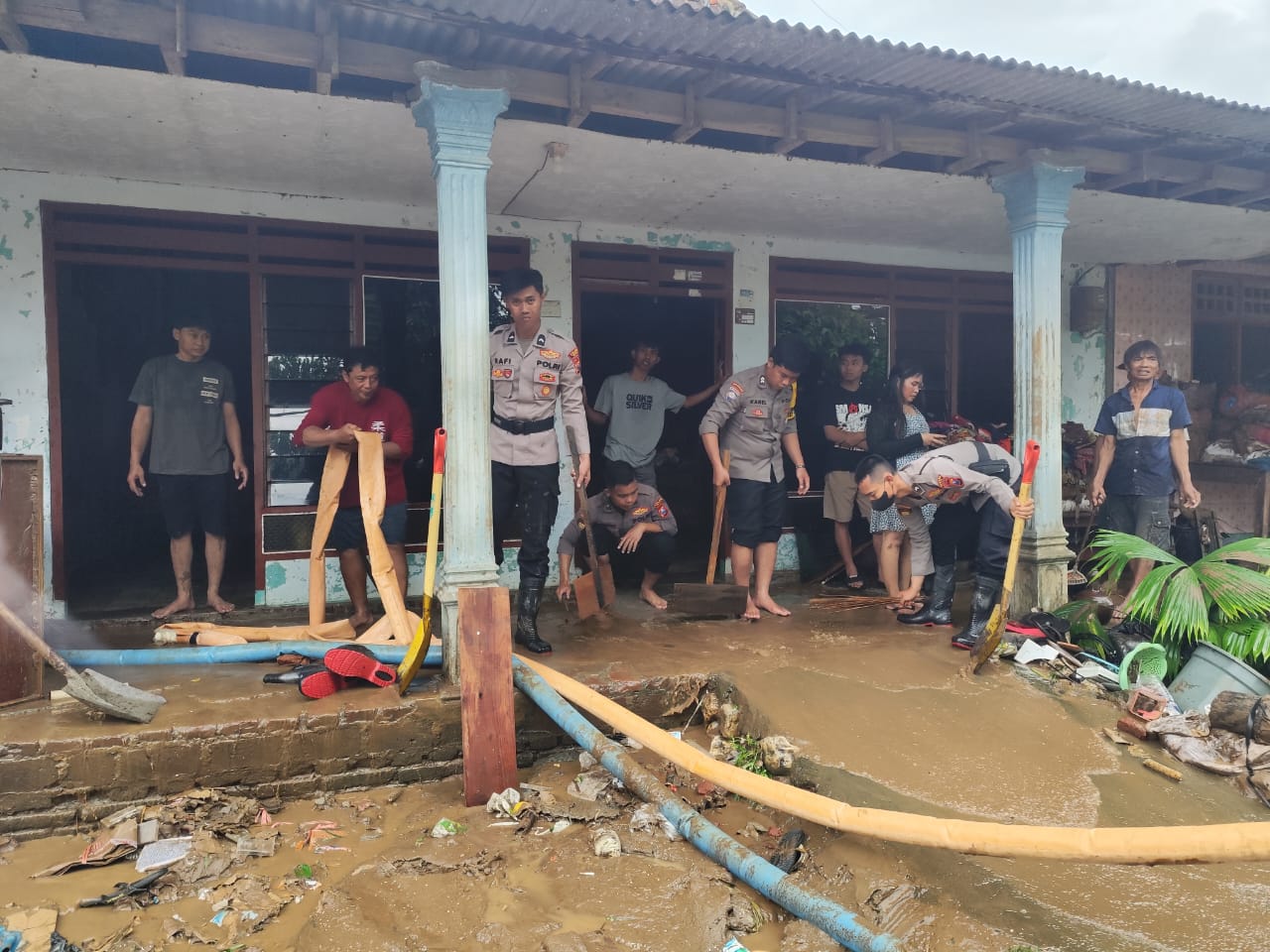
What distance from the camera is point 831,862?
306cm

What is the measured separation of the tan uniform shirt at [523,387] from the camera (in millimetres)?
4785

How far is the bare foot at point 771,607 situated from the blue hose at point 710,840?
2.23m

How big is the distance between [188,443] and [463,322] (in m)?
2.49

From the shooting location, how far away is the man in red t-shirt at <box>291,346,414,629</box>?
520 cm

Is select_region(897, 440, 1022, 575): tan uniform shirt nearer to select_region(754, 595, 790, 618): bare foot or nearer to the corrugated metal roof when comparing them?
select_region(754, 595, 790, 618): bare foot

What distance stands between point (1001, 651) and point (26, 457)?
16.5ft

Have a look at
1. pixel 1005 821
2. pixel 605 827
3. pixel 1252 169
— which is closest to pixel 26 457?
pixel 605 827

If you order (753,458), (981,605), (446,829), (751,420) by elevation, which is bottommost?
(446,829)

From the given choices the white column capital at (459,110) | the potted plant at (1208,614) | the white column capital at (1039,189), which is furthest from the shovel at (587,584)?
the white column capital at (1039,189)

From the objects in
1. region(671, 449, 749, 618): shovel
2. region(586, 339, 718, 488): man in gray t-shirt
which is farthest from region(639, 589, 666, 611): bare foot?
region(586, 339, 718, 488): man in gray t-shirt

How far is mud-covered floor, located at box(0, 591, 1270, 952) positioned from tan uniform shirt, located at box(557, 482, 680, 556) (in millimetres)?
1249

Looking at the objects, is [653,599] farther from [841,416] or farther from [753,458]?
[841,416]

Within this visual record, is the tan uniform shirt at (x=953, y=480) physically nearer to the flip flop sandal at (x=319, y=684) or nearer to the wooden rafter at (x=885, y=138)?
the wooden rafter at (x=885, y=138)

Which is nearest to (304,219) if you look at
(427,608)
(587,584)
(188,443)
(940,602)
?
(188,443)
